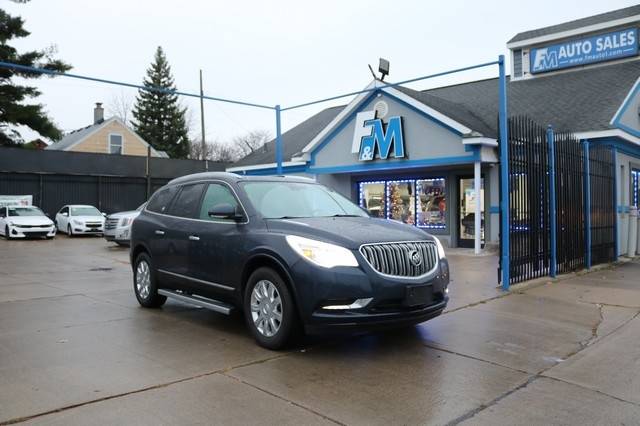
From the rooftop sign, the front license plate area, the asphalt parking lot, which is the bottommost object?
the asphalt parking lot

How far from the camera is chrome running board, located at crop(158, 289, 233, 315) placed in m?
5.91

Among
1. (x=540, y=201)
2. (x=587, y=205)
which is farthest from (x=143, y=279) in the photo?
(x=587, y=205)

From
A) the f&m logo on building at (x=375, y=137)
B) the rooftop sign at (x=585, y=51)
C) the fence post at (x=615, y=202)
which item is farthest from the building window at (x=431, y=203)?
the rooftop sign at (x=585, y=51)

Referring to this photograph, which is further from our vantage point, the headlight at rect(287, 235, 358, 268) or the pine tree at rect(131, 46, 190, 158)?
the pine tree at rect(131, 46, 190, 158)

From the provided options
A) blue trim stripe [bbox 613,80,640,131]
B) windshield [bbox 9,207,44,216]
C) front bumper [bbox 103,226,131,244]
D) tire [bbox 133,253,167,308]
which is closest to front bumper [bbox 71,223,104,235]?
windshield [bbox 9,207,44,216]

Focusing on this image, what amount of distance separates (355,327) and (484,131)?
452 inches

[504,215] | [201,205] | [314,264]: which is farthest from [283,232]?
[504,215]

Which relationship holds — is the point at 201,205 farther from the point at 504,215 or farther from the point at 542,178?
the point at 542,178

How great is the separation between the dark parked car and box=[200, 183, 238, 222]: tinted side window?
17 mm

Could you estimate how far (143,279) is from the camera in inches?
294

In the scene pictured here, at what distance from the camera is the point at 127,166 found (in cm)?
2867

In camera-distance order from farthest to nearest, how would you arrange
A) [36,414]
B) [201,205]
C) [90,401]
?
1. [201,205]
2. [90,401]
3. [36,414]

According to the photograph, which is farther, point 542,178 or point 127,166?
point 127,166

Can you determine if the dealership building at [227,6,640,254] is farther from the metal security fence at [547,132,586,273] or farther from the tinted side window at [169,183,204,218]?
the tinted side window at [169,183,204,218]
